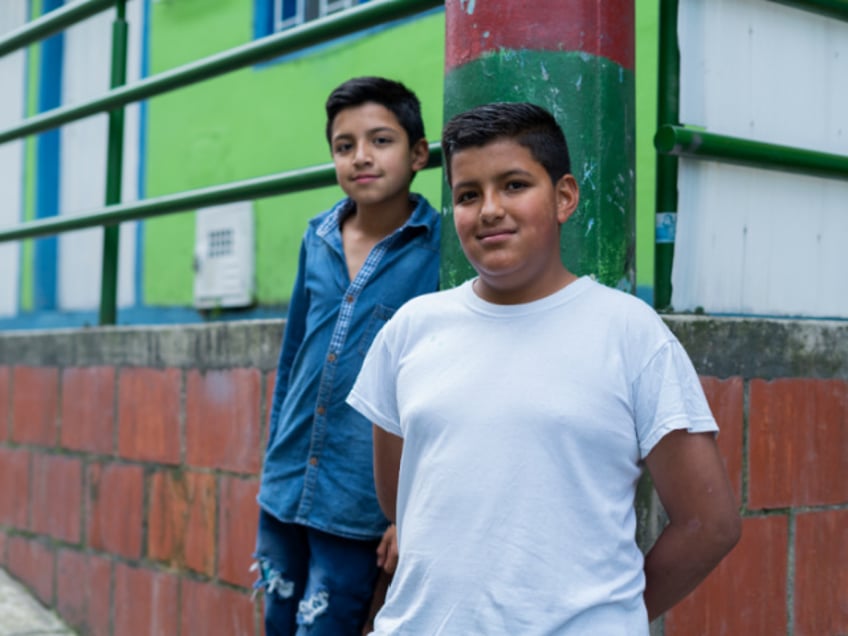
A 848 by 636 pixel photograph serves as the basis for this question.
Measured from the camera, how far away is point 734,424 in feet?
7.30

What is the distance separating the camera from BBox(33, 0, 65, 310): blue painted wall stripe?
6086mm

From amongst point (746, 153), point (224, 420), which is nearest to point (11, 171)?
point (224, 420)

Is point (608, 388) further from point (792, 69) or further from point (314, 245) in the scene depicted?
point (792, 69)

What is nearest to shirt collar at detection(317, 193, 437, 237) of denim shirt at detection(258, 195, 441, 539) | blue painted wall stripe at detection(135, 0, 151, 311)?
denim shirt at detection(258, 195, 441, 539)

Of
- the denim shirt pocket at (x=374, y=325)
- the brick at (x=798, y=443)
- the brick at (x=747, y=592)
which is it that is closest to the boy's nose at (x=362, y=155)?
the denim shirt pocket at (x=374, y=325)

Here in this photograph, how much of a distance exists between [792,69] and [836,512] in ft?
2.92

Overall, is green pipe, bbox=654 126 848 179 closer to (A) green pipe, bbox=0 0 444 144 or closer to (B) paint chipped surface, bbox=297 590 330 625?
(A) green pipe, bbox=0 0 444 144

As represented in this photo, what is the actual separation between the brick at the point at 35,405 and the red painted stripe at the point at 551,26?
7.72 ft

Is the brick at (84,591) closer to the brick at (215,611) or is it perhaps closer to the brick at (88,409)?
the brick at (88,409)

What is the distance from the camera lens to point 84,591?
12.0 feet

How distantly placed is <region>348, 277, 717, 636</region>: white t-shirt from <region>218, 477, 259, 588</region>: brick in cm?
138

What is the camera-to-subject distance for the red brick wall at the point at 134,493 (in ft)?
9.87

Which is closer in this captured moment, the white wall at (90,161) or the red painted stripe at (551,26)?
the red painted stripe at (551,26)

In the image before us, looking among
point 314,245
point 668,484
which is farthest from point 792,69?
point 668,484
